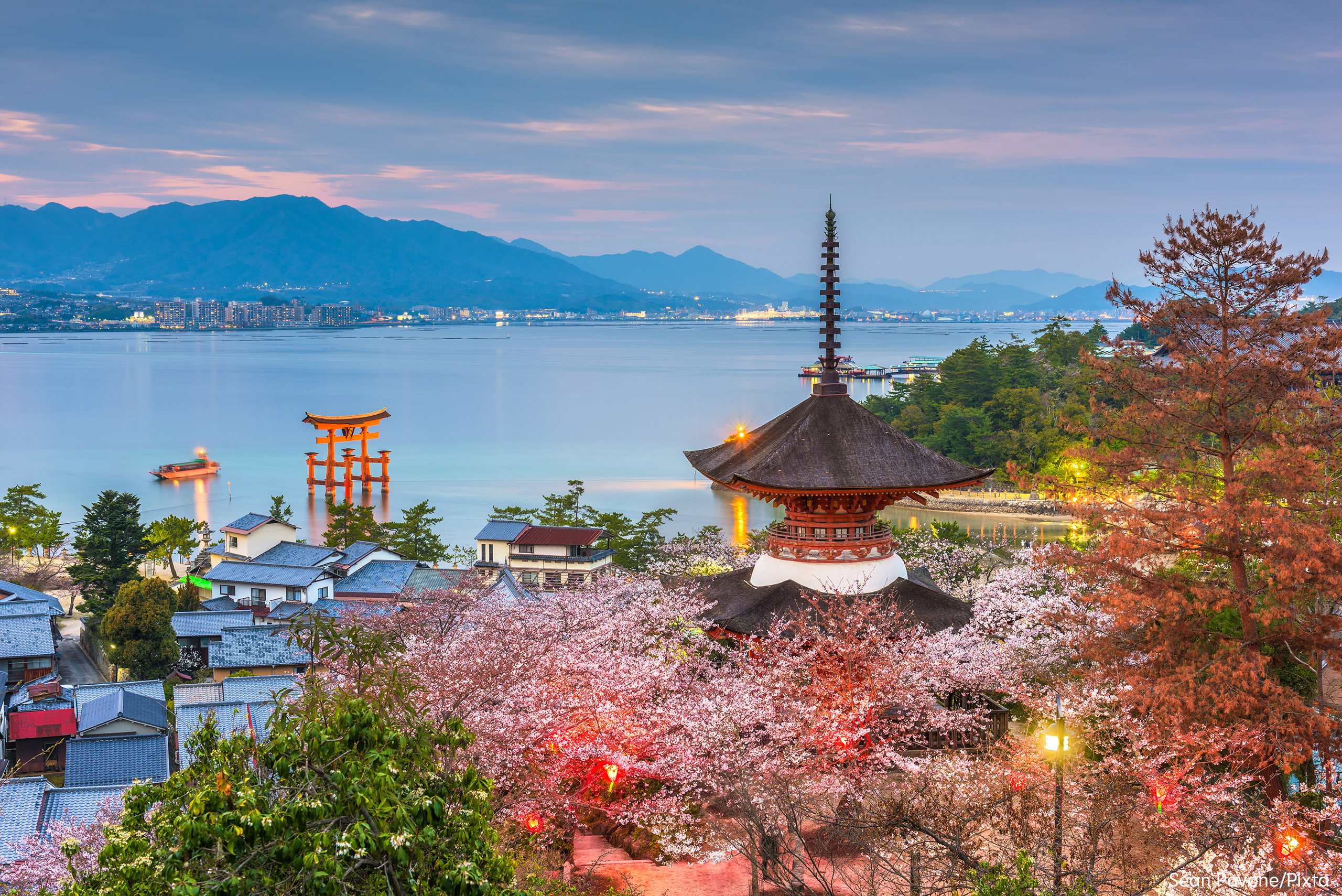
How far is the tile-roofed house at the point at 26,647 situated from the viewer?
23250mm

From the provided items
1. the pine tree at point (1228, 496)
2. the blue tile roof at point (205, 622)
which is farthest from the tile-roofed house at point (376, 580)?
the pine tree at point (1228, 496)

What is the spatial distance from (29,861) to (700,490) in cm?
4620

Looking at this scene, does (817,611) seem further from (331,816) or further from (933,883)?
(331,816)

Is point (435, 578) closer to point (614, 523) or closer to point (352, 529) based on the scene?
point (352, 529)

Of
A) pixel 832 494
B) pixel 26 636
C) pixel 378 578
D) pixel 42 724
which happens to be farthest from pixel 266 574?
pixel 832 494

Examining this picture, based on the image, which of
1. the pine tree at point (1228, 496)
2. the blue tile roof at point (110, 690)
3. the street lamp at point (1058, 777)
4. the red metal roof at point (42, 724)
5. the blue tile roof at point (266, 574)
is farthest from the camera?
the blue tile roof at point (266, 574)

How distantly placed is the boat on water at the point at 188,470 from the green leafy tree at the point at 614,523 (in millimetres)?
30948

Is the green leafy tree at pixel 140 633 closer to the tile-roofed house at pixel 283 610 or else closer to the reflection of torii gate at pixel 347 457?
the tile-roofed house at pixel 283 610

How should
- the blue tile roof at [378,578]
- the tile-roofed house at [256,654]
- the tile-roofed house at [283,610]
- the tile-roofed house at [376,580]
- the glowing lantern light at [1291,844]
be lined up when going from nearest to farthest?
the glowing lantern light at [1291,844] → the tile-roofed house at [256,654] → the tile-roofed house at [283,610] → the tile-roofed house at [376,580] → the blue tile roof at [378,578]

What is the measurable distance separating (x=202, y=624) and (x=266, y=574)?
4403mm

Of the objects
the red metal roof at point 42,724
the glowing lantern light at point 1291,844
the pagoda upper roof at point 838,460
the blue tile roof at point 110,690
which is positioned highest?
the pagoda upper roof at point 838,460

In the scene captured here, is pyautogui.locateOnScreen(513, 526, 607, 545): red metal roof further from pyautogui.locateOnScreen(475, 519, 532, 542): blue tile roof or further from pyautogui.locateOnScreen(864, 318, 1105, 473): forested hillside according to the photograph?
pyautogui.locateOnScreen(864, 318, 1105, 473): forested hillside

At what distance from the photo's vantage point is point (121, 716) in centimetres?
1858

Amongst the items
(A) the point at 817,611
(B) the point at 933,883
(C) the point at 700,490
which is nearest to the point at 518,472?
(C) the point at 700,490
